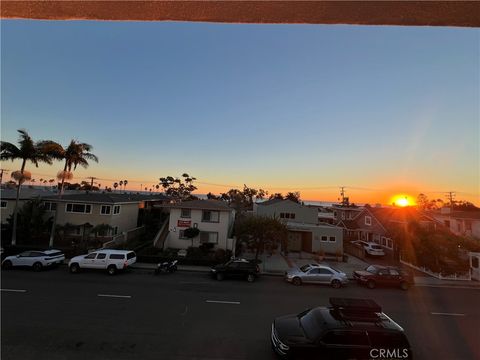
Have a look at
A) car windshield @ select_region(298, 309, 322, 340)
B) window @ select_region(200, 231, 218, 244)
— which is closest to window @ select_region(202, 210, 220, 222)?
window @ select_region(200, 231, 218, 244)

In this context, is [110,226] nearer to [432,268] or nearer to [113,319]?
[113,319]

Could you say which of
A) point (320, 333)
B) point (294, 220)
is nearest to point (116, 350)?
point (320, 333)

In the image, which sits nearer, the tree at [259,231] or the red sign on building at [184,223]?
the tree at [259,231]

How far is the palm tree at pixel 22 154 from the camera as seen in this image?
28156mm

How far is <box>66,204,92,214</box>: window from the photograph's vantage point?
31.4 meters

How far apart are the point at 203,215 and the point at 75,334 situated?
20.3 m

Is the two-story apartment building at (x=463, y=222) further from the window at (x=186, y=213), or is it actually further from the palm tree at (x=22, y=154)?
the palm tree at (x=22, y=154)

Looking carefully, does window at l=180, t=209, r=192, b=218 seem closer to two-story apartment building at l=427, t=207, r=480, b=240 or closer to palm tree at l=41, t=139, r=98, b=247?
palm tree at l=41, t=139, r=98, b=247

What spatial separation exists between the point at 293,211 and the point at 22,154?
3112 centimetres

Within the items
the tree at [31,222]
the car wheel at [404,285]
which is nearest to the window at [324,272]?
the car wheel at [404,285]

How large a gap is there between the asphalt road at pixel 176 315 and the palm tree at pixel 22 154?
11.2 metres

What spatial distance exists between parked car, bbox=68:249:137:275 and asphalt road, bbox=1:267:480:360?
81 centimetres

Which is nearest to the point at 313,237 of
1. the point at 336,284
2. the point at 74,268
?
the point at 336,284

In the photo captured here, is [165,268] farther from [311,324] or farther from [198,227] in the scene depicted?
[311,324]
